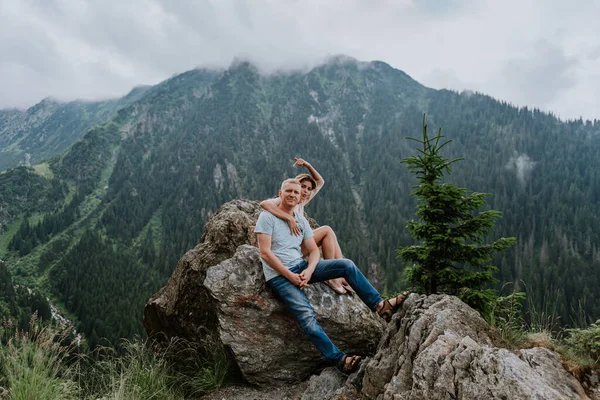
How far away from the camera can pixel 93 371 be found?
19.1 feet

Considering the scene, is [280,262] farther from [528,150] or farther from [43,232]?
[528,150]

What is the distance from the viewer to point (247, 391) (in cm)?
576

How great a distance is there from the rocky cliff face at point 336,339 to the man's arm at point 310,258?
71 cm

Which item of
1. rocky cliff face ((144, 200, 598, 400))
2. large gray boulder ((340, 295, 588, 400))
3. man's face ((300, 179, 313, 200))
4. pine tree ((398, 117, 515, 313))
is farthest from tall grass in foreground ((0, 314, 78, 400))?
pine tree ((398, 117, 515, 313))

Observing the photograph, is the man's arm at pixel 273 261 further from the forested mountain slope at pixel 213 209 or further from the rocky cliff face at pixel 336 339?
the forested mountain slope at pixel 213 209

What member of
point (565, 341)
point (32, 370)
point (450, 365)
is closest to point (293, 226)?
point (450, 365)

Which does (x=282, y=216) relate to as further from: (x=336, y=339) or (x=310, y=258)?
(x=336, y=339)

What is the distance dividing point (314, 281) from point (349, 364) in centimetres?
155

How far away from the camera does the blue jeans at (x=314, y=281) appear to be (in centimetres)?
524

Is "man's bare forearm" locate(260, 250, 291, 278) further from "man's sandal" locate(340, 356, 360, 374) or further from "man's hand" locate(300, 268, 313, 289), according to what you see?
"man's sandal" locate(340, 356, 360, 374)

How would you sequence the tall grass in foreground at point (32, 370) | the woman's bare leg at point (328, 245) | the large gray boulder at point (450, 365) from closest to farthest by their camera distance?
the large gray boulder at point (450, 365)
the tall grass in foreground at point (32, 370)
the woman's bare leg at point (328, 245)

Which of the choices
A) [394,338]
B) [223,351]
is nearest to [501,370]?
[394,338]

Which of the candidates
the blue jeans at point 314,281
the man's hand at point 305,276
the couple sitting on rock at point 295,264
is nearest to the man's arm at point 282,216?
the couple sitting on rock at point 295,264

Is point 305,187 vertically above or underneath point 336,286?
above
